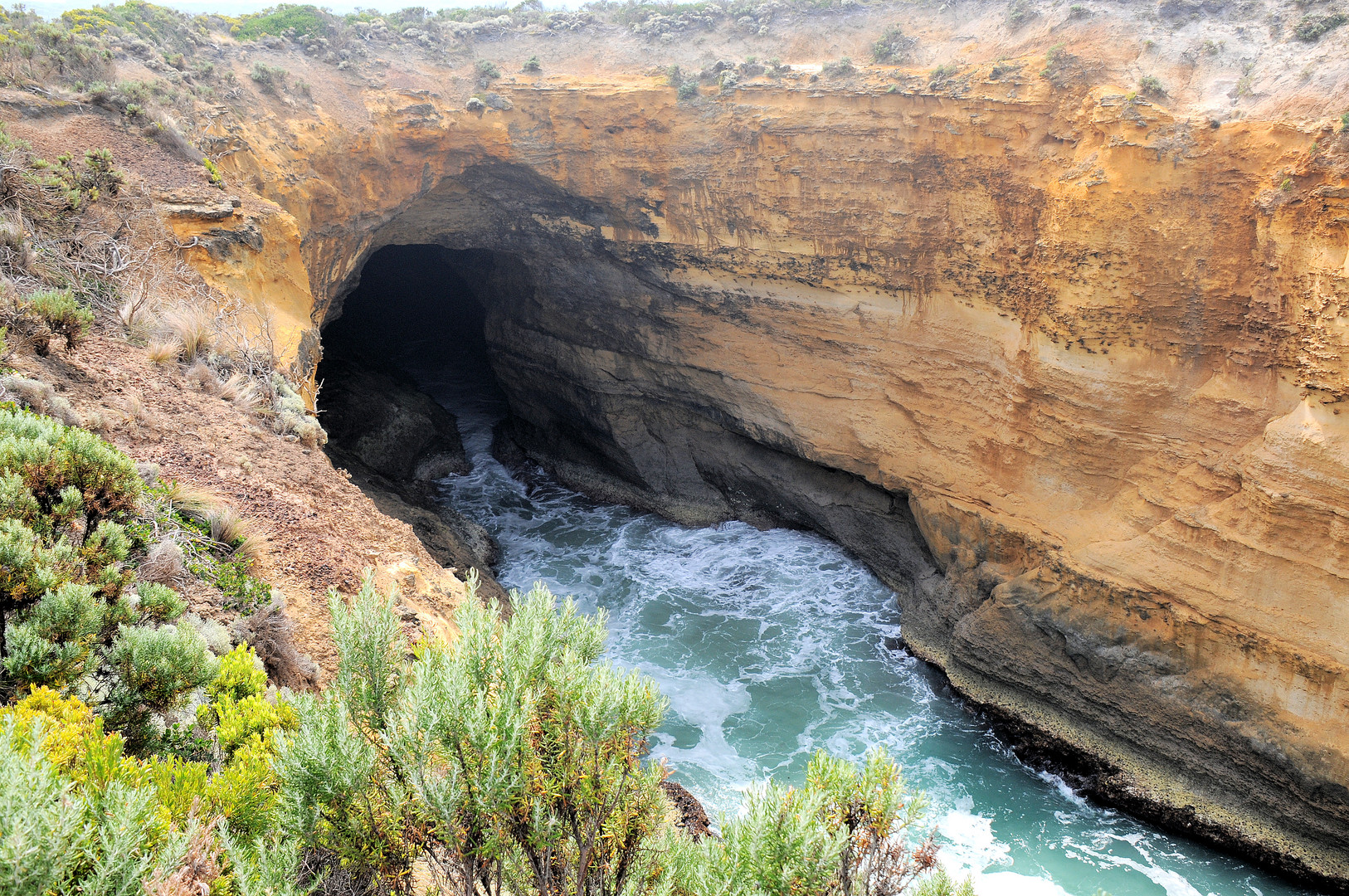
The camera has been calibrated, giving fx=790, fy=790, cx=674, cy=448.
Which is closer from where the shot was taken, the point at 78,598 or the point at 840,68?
the point at 78,598

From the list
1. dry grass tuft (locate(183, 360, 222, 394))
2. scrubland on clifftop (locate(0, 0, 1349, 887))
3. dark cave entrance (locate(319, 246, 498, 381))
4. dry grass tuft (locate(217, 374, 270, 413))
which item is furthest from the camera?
dark cave entrance (locate(319, 246, 498, 381))

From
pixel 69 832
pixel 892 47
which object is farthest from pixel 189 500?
pixel 892 47

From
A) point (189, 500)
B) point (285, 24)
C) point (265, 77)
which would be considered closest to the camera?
point (189, 500)

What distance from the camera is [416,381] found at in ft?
78.7

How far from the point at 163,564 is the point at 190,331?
440 centimetres

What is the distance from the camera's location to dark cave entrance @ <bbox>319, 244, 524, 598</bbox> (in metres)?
17.2

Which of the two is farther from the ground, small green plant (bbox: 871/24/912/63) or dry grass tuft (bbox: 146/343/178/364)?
small green plant (bbox: 871/24/912/63)

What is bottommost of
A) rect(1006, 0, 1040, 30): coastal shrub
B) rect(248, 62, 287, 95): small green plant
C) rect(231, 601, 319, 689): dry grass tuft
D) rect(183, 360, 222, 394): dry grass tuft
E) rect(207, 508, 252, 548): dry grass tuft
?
rect(231, 601, 319, 689): dry grass tuft

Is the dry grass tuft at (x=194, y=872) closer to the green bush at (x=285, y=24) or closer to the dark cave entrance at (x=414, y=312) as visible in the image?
the green bush at (x=285, y=24)

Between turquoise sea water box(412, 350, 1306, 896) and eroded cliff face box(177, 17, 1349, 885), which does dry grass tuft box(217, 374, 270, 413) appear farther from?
turquoise sea water box(412, 350, 1306, 896)

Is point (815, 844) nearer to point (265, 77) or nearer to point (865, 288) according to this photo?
point (865, 288)

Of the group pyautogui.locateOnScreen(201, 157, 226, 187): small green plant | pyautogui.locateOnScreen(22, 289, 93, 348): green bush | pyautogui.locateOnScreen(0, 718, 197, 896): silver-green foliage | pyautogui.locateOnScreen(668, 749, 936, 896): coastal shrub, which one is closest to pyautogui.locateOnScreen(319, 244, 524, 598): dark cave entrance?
pyautogui.locateOnScreen(201, 157, 226, 187): small green plant

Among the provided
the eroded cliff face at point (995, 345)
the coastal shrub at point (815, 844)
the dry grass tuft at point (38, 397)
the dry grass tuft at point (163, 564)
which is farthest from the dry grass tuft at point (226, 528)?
the eroded cliff face at point (995, 345)

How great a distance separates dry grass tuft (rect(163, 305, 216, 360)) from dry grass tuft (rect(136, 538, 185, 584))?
400 cm
